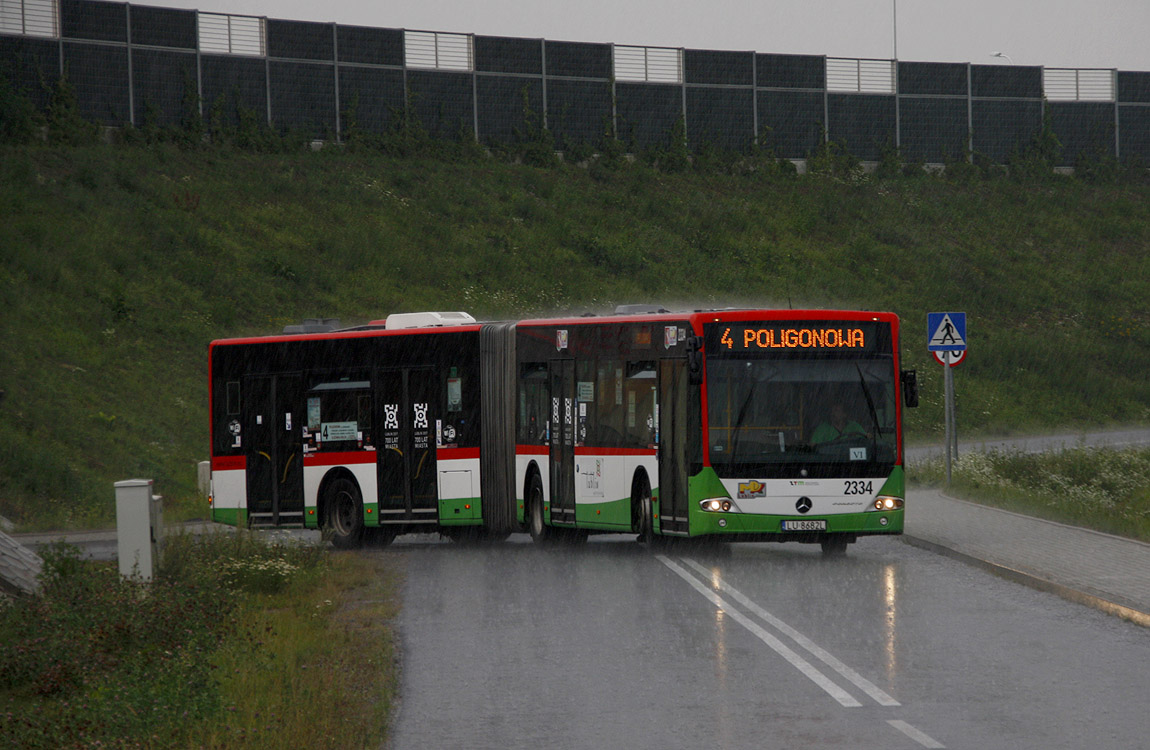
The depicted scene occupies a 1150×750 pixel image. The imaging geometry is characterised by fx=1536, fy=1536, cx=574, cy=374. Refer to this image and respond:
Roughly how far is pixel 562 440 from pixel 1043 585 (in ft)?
24.8

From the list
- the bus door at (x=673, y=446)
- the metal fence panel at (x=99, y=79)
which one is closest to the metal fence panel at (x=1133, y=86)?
the metal fence panel at (x=99, y=79)

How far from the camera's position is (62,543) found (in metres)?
14.3

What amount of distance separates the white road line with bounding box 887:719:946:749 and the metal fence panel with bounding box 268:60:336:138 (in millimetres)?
51920

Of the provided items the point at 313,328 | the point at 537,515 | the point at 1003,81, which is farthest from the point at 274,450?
the point at 1003,81

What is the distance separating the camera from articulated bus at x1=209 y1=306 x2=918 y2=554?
59.7 feet

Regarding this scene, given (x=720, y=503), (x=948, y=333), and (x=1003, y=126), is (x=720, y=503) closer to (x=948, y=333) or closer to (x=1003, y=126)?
(x=948, y=333)

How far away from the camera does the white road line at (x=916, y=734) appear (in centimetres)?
826

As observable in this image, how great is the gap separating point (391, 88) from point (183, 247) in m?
15.4

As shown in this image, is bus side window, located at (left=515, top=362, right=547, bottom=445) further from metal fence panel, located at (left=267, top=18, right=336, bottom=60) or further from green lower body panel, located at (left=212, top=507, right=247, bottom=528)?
metal fence panel, located at (left=267, top=18, right=336, bottom=60)

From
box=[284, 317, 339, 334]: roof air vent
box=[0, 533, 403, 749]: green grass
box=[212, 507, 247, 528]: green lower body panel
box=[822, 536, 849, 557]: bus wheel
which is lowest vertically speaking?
box=[822, 536, 849, 557]: bus wheel

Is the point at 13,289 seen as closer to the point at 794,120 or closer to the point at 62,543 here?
the point at 62,543

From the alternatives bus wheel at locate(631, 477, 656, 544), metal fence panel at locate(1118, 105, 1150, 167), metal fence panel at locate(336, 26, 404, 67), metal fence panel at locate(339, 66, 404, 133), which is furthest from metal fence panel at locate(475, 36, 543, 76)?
bus wheel at locate(631, 477, 656, 544)

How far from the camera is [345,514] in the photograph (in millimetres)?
22422

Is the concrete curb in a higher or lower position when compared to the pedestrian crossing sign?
lower
